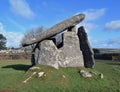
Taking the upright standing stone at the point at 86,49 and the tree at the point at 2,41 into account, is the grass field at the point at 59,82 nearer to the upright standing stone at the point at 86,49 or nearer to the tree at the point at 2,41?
the upright standing stone at the point at 86,49

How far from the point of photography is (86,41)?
2406 centimetres

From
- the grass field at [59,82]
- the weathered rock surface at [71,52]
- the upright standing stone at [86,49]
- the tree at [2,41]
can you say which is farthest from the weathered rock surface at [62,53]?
the tree at [2,41]

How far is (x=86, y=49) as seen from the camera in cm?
2428

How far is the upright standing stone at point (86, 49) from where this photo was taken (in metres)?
24.0

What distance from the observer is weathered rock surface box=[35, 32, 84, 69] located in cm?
2320

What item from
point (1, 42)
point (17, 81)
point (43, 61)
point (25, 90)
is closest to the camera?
point (25, 90)

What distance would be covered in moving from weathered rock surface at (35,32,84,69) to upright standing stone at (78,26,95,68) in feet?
1.73

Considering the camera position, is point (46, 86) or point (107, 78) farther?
point (107, 78)

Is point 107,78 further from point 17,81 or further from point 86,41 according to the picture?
point 17,81

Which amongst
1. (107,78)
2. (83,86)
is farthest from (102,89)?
(107,78)

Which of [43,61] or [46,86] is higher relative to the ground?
[43,61]

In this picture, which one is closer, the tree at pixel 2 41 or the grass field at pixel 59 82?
the grass field at pixel 59 82

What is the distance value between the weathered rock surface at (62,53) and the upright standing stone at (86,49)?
0.53m

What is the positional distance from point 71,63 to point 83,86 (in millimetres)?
5077
